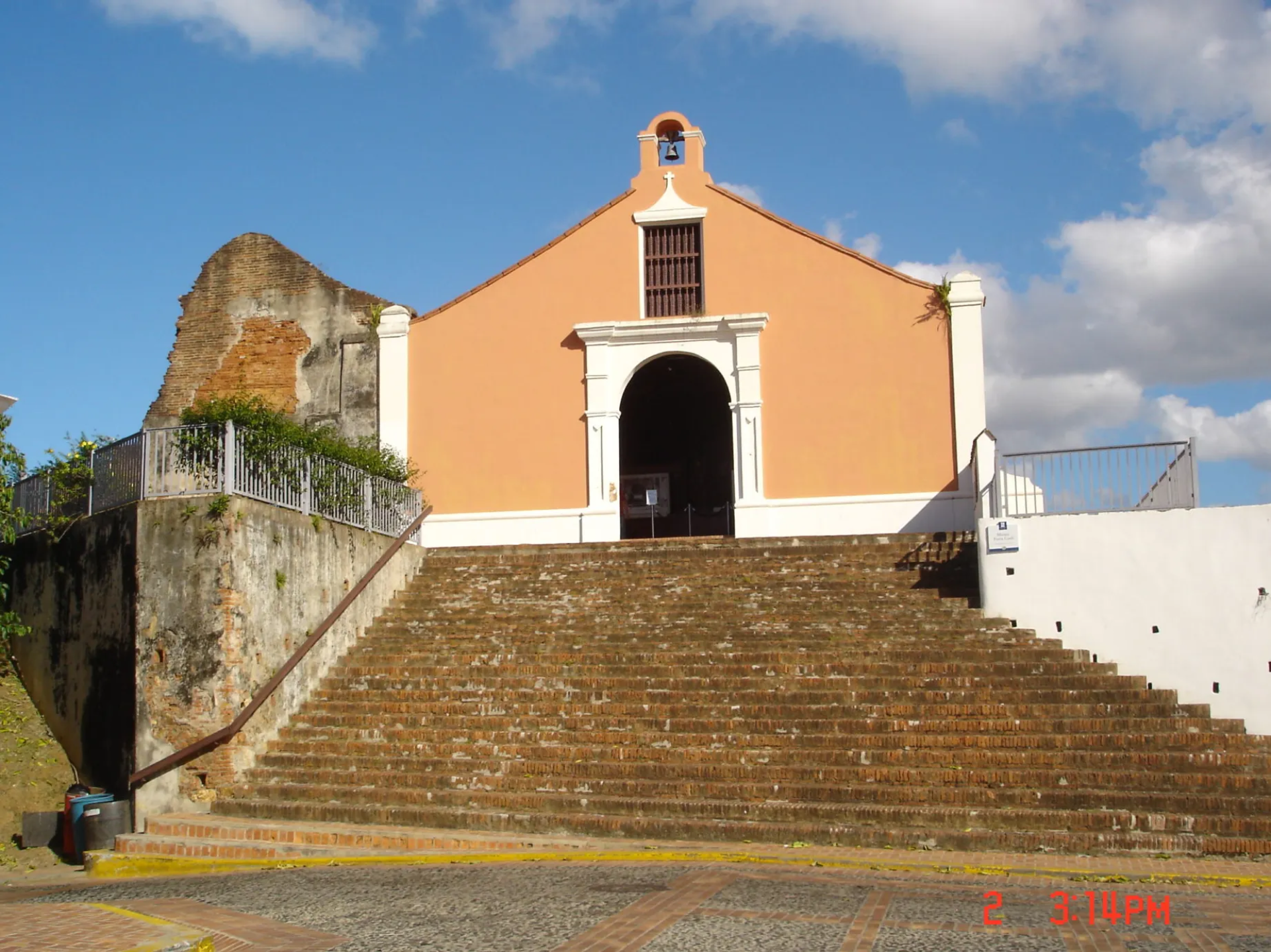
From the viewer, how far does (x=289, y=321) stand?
19.9 metres

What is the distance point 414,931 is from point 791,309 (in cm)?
1296

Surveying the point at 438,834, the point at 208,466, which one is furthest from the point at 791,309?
the point at 438,834

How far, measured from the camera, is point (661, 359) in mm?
20109

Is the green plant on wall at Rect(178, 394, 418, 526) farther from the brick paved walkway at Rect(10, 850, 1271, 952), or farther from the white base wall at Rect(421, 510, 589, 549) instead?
the brick paved walkway at Rect(10, 850, 1271, 952)

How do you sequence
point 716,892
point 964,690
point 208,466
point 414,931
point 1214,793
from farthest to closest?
point 208,466 → point 964,690 → point 1214,793 → point 716,892 → point 414,931

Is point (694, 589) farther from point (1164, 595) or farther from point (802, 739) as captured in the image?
point (1164, 595)

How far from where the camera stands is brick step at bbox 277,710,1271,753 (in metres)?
10.4

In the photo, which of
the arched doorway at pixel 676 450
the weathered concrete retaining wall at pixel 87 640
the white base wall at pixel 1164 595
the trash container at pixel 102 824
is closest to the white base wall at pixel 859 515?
the arched doorway at pixel 676 450

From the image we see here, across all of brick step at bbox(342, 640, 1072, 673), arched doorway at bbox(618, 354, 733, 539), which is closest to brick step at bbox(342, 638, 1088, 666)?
brick step at bbox(342, 640, 1072, 673)

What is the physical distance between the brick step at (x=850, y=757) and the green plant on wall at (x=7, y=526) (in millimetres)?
4487

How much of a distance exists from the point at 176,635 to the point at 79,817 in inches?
73.4

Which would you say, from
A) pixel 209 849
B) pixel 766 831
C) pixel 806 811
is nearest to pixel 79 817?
pixel 209 849

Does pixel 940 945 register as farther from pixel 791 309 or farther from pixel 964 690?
pixel 791 309
